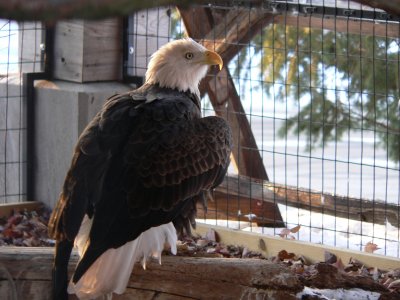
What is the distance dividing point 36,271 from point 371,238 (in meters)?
3.18

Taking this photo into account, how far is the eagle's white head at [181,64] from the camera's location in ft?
16.0

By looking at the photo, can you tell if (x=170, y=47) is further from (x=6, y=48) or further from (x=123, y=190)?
(x=6, y=48)

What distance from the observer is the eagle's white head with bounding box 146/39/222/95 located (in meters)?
4.88

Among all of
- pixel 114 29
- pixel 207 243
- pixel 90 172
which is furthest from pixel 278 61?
pixel 90 172

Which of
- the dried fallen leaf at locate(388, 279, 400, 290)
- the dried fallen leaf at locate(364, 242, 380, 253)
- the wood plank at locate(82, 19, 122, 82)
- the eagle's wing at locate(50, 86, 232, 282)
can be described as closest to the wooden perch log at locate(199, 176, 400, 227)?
the dried fallen leaf at locate(364, 242, 380, 253)

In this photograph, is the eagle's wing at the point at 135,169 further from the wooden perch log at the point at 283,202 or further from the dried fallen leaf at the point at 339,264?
the wooden perch log at the point at 283,202

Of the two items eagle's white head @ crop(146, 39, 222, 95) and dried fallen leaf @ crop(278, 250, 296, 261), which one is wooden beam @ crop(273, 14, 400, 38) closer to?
eagle's white head @ crop(146, 39, 222, 95)

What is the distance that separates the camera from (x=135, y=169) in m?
3.89

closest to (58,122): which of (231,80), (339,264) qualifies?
(231,80)

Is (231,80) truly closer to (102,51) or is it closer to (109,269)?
(102,51)

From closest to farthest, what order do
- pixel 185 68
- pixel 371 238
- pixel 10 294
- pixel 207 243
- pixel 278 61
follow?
pixel 10 294
pixel 185 68
pixel 207 243
pixel 371 238
pixel 278 61

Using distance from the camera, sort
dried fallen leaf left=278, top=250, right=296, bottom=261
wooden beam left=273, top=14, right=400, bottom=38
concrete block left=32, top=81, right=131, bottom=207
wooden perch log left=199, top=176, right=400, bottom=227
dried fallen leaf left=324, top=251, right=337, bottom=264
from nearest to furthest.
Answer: dried fallen leaf left=324, top=251, right=337, bottom=264 → dried fallen leaf left=278, top=250, right=296, bottom=261 → wooden beam left=273, top=14, right=400, bottom=38 → wooden perch log left=199, top=176, right=400, bottom=227 → concrete block left=32, top=81, right=131, bottom=207

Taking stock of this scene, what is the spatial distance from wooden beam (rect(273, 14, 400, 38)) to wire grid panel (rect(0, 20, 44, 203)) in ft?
7.30

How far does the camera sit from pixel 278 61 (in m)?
9.43
